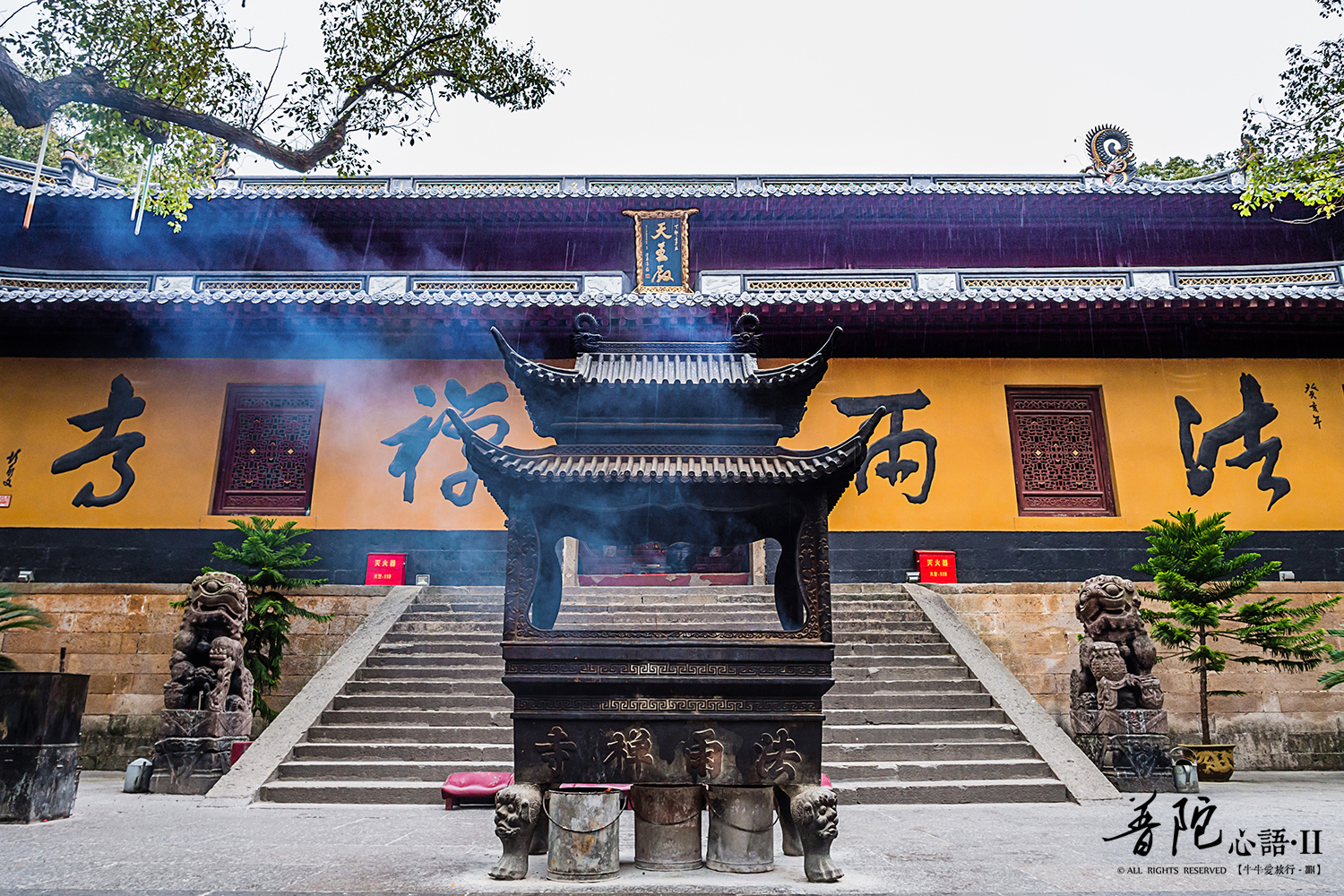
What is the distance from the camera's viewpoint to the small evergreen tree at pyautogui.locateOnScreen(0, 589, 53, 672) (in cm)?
984

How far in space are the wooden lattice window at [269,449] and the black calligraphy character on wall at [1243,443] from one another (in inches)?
509

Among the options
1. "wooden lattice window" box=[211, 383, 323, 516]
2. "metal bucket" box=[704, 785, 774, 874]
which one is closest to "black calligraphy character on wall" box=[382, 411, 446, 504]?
"wooden lattice window" box=[211, 383, 323, 516]

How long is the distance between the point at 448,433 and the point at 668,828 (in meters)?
8.71

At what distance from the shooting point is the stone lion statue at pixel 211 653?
8188 mm

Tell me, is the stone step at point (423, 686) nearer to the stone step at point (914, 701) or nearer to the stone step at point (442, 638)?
the stone step at point (442, 638)

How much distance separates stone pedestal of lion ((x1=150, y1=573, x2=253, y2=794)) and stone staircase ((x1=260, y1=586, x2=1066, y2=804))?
0.86 metres

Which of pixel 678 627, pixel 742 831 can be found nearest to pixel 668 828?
pixel 742 831

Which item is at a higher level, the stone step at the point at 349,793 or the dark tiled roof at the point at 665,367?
the dark tiled roof at the point at 665,367

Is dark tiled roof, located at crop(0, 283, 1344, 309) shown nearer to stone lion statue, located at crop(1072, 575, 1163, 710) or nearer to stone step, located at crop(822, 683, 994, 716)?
stone lion statue, located at crop(1072, 575, 1163, 710)

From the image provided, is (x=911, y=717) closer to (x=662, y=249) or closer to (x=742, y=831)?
(x=742, y=831)

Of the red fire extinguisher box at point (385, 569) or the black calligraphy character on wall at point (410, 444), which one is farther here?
the black calligraphy character on wall at point (410, 444)

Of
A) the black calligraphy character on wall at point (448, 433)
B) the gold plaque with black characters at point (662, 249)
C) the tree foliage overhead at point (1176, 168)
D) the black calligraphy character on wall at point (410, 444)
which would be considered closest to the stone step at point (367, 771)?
the black calligraphy character on wall at point (448, 433)

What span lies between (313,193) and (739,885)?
555 inches

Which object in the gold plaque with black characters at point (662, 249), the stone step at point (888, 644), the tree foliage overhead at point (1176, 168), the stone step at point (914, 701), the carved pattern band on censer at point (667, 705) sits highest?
the tree foliage overhead at point (1176, 168)
